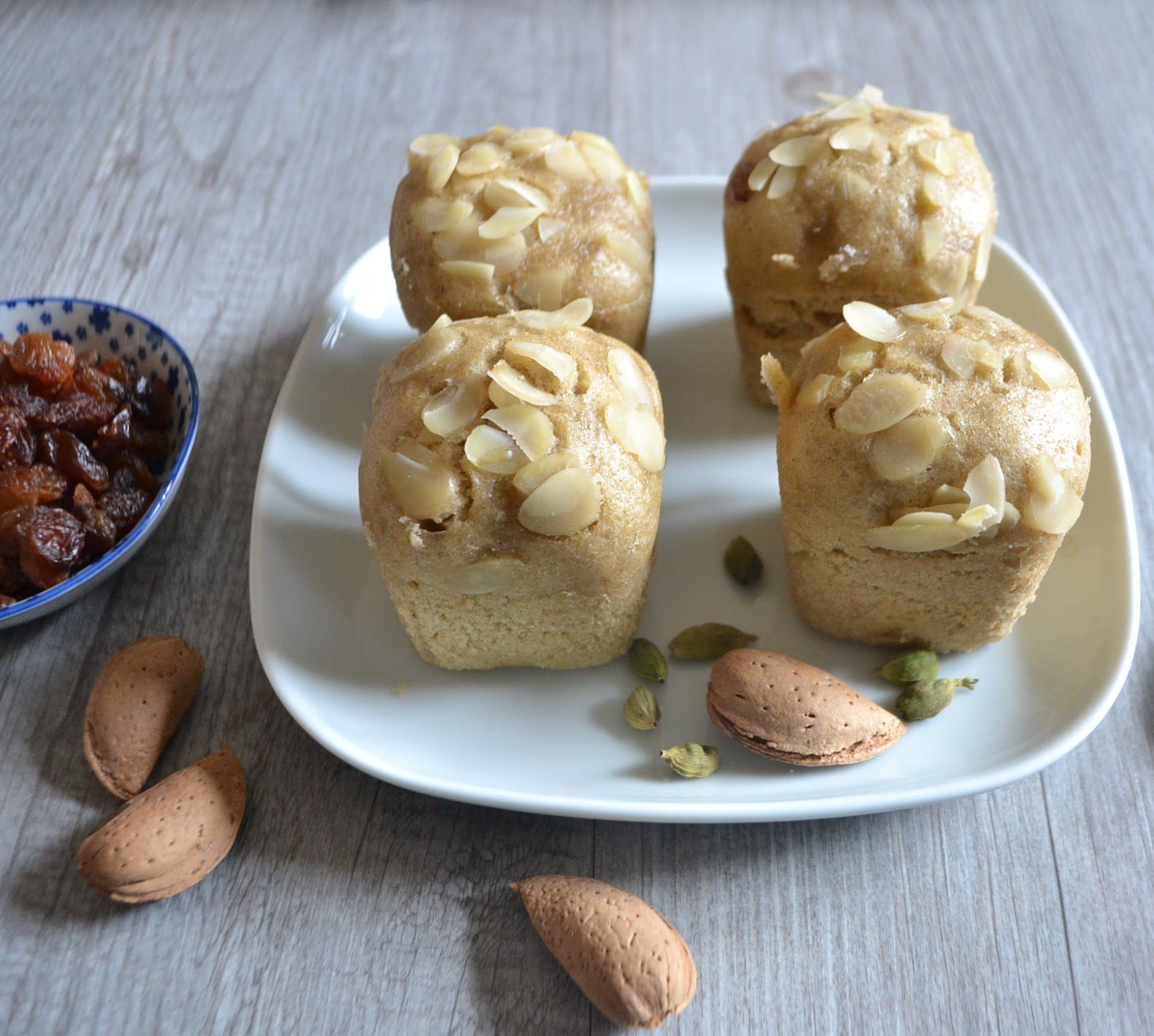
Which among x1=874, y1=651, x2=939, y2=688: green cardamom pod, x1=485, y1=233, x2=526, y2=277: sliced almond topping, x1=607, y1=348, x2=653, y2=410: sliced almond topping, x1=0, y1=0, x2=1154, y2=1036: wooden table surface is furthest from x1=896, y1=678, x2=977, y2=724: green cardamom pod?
x1=485, y1=233, x2=526, y2=277: sliced almond topping

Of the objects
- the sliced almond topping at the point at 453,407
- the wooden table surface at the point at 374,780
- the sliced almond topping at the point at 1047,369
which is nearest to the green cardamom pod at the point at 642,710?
the wooden table surface at the point at 374,780

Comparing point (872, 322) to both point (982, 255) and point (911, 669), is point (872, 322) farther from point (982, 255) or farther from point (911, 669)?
point (911, 669)

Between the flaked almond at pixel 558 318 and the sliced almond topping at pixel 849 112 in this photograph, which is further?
the sliced almond topping at pixel 849 112

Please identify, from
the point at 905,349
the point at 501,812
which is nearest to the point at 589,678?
the point at 501,812

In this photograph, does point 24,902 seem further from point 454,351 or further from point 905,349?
point 905,349

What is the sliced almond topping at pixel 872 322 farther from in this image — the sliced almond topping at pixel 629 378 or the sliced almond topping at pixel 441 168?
the sliced almond topping at pixel 441 168

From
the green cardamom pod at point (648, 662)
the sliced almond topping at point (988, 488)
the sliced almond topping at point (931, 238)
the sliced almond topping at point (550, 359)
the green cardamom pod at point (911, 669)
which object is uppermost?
the sliced almond topping at point (550, 359)
